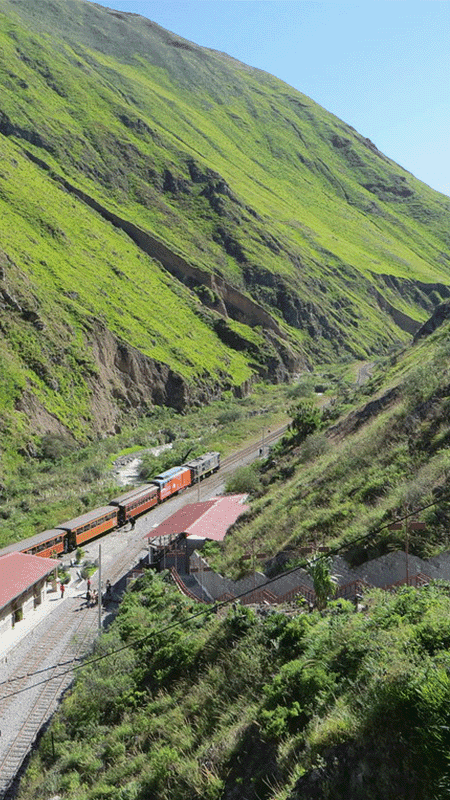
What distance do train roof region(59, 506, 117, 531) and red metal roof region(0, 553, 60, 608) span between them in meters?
4.87

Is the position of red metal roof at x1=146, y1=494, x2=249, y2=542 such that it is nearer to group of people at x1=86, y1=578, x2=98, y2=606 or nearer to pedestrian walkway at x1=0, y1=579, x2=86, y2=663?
group of people at x1=86, y1=578, x2=98, y2=606

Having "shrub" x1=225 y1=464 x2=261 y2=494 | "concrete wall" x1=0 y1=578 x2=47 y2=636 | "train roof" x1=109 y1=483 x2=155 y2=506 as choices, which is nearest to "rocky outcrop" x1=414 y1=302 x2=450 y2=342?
"shrub" x1=225 y1=464 x2=261 y2=494

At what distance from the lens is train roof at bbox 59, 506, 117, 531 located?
111 feet

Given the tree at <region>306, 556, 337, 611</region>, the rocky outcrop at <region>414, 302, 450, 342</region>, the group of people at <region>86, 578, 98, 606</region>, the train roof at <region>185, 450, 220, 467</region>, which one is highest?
the rocky outcrop at <region>414, 302, 450, 342</region>

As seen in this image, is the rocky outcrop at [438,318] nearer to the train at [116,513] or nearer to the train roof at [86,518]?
the train at [116,513]

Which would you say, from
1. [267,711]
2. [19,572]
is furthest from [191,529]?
[267,711]

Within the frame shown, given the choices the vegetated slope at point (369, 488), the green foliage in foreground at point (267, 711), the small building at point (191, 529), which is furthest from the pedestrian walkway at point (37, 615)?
the vegetated slope at point (369, 488)

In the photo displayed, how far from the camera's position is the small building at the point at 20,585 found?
24.9m

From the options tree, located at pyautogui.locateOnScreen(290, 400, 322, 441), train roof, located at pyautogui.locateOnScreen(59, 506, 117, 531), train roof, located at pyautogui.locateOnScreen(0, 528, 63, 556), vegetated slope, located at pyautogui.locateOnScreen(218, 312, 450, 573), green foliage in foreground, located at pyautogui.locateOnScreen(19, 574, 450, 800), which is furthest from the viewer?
tree, located at pyautogui.locateOnScreen(290, 400, 322, 441)

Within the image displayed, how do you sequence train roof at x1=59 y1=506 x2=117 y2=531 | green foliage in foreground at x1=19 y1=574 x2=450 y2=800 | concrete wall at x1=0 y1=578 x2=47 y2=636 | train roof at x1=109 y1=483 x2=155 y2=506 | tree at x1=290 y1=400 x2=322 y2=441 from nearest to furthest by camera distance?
green foliage in foreground at x1=19 y1=574 x2=450 y2=800 < concrete wall at x1=0 y1=578 x2=47 y2=636 < train roof at x1=59 y1=506 x2=117 y2=531 < train roof at x1=109 y1=483 x2=155 y2=506 < tree at x1=290 y1=400 x2=322 y2=441

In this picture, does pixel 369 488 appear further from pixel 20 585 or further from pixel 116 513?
pixel 116 513

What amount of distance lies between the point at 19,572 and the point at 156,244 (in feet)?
257

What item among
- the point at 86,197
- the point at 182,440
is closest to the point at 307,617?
the point at 182,440

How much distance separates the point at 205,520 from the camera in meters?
27.7
